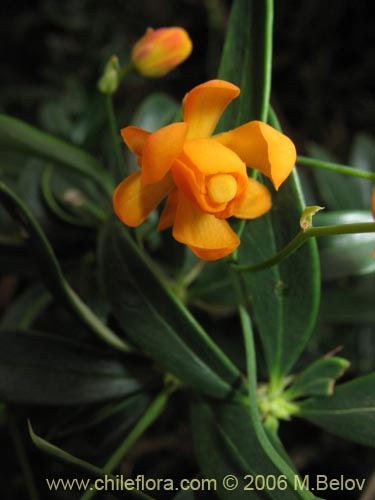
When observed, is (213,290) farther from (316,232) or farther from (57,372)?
(316,232)

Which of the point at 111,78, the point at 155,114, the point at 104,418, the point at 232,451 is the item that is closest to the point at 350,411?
the point at 232,451

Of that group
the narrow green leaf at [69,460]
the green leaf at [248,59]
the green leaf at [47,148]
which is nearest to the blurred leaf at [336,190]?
the green leaf at [47,148]

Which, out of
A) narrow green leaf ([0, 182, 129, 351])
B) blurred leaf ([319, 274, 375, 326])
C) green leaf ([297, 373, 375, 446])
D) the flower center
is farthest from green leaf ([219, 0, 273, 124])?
blurred leaf ([319, 274, 375, 326])

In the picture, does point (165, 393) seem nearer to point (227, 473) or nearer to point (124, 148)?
point (227, 473)

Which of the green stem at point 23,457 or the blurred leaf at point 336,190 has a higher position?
the blurred leaf at point 336,190

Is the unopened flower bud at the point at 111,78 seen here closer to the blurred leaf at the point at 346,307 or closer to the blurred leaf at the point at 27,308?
the blurred leaf at the point at 27,308

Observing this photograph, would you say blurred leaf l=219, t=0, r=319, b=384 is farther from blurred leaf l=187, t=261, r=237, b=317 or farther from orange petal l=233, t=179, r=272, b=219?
blurred leaf l=187, t=261, r=237, b=317
